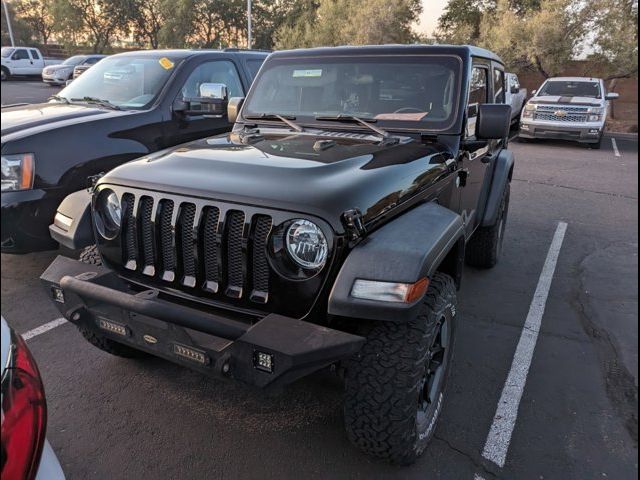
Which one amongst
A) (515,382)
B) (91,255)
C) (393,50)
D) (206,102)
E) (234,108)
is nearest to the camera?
(91,255)

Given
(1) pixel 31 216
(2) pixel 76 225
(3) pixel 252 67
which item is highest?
(3) pixel 252 67

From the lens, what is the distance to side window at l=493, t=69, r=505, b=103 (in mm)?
4604

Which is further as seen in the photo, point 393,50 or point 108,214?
point 393,50

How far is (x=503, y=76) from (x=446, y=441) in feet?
12.6

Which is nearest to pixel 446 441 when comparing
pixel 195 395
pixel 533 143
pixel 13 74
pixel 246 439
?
pixel 246 439

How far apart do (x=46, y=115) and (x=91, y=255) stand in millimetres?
2194

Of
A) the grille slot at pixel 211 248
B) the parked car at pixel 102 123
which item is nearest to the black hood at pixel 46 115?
the parked car at pixel 102 123

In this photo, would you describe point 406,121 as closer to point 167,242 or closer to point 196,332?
point 167,242

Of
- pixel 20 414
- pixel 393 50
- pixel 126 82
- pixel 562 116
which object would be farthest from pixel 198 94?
pixel 562 116

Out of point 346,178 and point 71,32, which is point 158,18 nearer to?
point 71,32

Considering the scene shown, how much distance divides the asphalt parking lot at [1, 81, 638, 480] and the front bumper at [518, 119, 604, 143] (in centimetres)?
979

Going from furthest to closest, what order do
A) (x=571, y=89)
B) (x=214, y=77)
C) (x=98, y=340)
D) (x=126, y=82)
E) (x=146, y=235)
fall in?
1. (x=571, y=89)
2. (x=214, y=77)
3. (x=126, y=82)
4. (x=98, y=340)
5. (x=146, y=235)

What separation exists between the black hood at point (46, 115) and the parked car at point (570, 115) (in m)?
11.6

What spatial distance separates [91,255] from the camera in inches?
115
